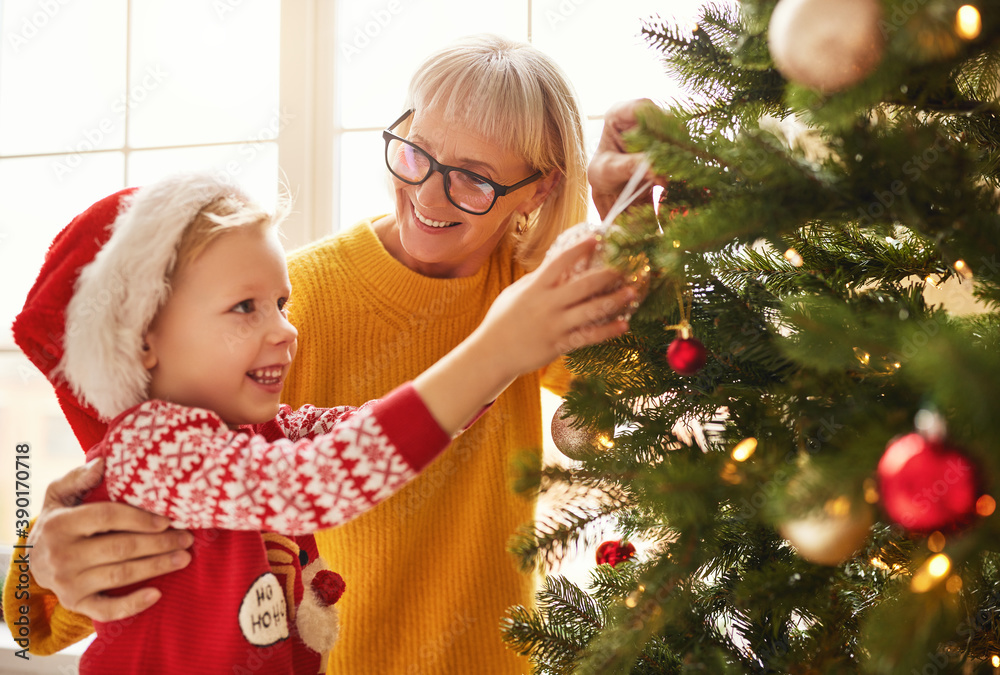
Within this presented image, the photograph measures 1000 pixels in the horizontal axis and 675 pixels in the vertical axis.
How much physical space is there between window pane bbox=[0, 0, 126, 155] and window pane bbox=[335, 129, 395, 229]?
1.92 feet

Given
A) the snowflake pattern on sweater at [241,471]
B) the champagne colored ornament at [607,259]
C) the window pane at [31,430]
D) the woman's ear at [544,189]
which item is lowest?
the window pane at [31,430]

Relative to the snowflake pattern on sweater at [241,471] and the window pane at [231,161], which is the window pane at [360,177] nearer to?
the window pane at [231,161]

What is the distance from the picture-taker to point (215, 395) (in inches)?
28.2

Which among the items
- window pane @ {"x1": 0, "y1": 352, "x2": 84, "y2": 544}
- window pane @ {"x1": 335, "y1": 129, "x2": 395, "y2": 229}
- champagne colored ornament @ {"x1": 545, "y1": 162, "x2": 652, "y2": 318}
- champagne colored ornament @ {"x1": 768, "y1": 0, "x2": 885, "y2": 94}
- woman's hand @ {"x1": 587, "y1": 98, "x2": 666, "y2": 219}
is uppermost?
champagne colored ornament @ {"x1": 768, "y1": 0, "x2": 885, "y2": 94}

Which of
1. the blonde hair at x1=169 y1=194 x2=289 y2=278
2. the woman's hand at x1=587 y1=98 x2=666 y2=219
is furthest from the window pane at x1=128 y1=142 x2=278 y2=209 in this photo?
the woman's hand at x1=587 y1=98 x2=666 y2=219

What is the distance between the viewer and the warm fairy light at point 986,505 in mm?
412

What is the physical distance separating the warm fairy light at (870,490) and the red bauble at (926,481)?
1 cm

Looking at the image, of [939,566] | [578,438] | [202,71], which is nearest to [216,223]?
[578,438]

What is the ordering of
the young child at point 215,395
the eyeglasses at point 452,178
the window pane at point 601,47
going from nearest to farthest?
the young child at point 215,395 < the eyeglasses at point 452,178 < the window pane at point 601,47

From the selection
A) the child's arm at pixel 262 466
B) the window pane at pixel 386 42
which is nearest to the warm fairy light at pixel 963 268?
the child's arm at pixel 262 466

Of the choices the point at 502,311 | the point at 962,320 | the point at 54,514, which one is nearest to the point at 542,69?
the point at 502,311

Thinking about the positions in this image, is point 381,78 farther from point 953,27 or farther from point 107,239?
point 953,27

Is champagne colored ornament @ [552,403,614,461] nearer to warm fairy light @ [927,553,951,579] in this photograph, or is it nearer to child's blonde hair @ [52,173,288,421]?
warm fairy light @ [927,553,951,579]

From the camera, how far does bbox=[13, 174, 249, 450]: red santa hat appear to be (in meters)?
0.68
